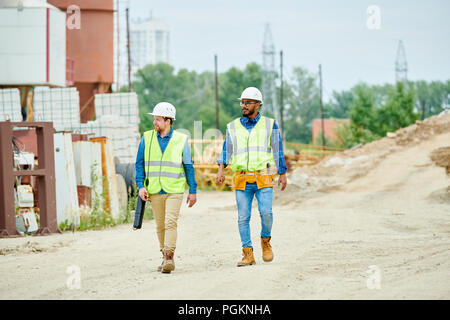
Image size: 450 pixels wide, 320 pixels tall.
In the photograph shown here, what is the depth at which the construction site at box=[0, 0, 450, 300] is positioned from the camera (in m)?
8.09

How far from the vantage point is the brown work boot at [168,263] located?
352 inches

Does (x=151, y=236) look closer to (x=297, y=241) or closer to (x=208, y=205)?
(x=297, y=241)

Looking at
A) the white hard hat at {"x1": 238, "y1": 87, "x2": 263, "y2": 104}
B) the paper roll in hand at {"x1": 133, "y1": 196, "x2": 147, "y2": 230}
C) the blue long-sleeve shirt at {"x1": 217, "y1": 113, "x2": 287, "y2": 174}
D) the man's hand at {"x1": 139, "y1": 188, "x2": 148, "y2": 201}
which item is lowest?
the paper roll in hand at {"x1": 133, "y1": 196, "x2": 147, "y2": 230}

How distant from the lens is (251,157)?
938cm

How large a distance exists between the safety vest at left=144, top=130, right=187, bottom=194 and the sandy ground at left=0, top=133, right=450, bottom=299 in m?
1.00

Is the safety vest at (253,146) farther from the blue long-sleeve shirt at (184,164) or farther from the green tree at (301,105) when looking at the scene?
the green tree at (301,105)

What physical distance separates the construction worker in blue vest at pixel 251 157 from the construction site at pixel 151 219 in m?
0.67

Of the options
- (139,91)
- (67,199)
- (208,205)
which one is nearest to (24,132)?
(208,205)

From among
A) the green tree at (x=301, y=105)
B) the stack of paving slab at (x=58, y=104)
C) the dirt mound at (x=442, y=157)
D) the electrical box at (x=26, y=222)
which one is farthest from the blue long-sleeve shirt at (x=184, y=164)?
the green tree at (x=301, y=105)

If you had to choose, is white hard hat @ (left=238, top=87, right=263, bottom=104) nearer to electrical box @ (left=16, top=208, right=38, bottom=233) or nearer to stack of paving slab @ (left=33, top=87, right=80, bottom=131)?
electrical box @ (left=16, top=208, right=38, bottom=233)

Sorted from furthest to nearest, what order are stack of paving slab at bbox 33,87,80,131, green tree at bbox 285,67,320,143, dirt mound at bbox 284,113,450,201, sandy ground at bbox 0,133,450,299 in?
green tree at bbox 285,67,320,143 < stack of paving slab at bbox 33,87,80,131 < dirt mound at bbox 284,113,450,201 < sandy ground at bbox 0,133,450,299

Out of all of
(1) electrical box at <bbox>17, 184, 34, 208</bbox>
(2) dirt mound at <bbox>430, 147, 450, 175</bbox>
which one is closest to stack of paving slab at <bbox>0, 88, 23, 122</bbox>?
(1) electrical box at <bbox>17, 184, 34, 208</bbox>

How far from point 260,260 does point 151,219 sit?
7.71 meters

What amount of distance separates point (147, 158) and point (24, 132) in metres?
14.5
